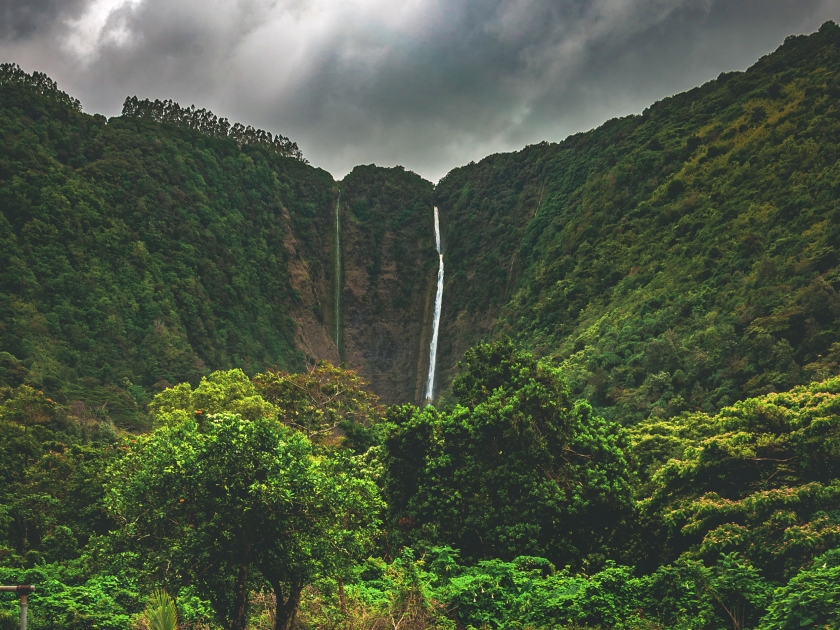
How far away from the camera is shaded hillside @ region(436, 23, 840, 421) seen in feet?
108

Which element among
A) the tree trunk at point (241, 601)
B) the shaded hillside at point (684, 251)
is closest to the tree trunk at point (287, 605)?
the tree trunk at point (241, 601)

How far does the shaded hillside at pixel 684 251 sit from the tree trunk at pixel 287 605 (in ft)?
72.4

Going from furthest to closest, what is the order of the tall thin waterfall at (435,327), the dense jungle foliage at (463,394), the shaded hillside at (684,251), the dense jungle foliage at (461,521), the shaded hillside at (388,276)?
the shaded hillside at (388,276)
the tall thin waterfall at (435,327)
the shaded hillside at (684,251)
the dense jungle foliage at (463,394)
the dense jungle foliage at (461,521)

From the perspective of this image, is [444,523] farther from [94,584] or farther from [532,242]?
[532,242]

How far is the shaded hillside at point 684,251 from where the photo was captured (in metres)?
32.9

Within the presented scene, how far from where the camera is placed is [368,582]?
622 inches

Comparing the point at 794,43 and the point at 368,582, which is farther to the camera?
the point at 794,43

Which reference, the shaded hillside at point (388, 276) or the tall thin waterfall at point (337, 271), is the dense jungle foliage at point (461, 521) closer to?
the shaded hillside at point (388, 276)

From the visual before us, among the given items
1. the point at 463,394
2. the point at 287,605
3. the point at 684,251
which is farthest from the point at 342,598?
the point at 684,251

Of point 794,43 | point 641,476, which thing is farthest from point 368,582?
point 794,43

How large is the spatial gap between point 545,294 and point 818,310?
3100 cm

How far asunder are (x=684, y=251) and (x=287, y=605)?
131ft

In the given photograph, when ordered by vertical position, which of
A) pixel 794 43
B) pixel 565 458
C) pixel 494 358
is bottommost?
pixel 565 458

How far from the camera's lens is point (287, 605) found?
13211 millimetres
